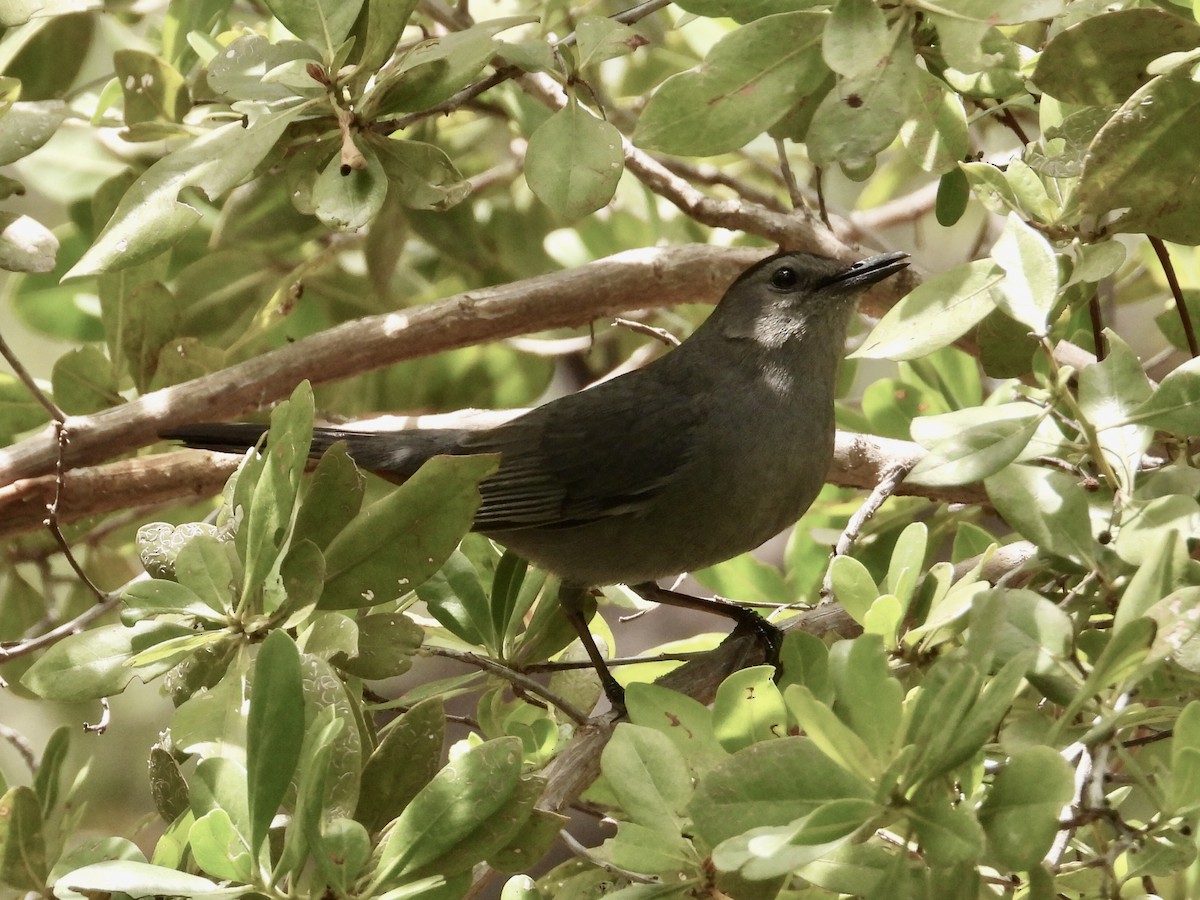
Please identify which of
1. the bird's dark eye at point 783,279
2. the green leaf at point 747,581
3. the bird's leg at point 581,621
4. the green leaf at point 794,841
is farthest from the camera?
the bird's dark eye at point 783,279

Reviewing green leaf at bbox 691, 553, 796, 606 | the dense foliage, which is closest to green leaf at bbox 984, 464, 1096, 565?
the dense foliage

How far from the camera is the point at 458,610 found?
2.41 m

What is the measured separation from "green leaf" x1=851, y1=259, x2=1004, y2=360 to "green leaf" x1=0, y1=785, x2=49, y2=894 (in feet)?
4.66

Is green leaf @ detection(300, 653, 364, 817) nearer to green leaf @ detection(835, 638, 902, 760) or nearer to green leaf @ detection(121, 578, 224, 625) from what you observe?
green leaf @ detection(121, 578, 224, 625)

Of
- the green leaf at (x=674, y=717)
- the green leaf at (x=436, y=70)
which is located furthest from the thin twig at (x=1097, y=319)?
the green leaf at (x=436, y=70)

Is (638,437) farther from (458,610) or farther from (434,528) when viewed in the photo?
(434,528)

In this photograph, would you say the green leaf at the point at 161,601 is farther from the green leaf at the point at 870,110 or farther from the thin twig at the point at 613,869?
the green leaf at the point at 870,110

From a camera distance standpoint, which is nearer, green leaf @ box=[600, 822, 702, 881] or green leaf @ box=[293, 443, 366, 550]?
green leaf @ box=[600, 822, 702, 881]

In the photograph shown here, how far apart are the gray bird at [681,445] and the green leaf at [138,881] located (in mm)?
1552

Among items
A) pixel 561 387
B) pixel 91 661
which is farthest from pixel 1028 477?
pixel 561 387

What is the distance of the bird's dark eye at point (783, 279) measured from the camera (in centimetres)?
340

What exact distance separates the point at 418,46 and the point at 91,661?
1.18m

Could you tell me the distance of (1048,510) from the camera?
63.1 inches

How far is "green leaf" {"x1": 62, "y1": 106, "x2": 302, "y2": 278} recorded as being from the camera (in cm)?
193
